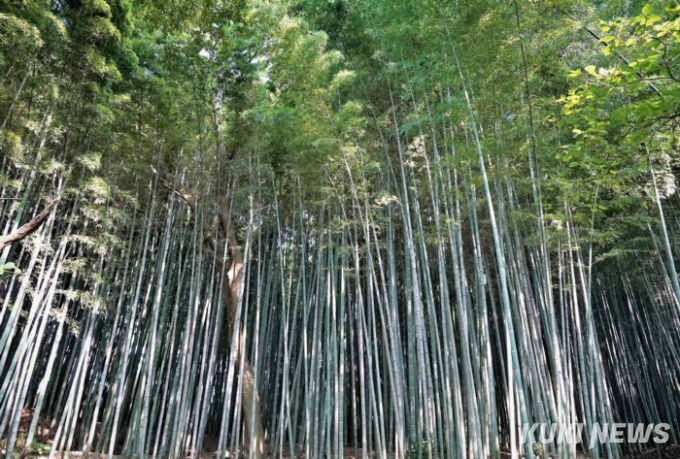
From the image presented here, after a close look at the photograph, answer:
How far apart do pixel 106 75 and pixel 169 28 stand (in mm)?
2009

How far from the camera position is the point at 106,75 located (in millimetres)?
4215

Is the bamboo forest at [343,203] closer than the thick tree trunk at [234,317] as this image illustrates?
Yes

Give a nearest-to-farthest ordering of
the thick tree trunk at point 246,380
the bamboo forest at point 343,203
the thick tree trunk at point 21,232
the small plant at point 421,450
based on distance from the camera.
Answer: the thick tree trunk at point 21,232 < the bamboo forest at point 343,203 < the small plant at point 421,450 < the thick tree trunk at point 246,380

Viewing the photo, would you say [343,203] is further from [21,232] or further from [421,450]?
[21,232]

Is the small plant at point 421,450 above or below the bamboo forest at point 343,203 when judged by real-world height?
below

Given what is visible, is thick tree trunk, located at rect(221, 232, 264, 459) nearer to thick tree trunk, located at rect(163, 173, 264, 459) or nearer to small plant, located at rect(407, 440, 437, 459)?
thick tree trunk, located at rect(163, 173, 264, 459)

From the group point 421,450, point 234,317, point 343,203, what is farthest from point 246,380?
point 343,203

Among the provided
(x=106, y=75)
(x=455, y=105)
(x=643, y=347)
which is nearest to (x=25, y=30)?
(x=106, y=75)

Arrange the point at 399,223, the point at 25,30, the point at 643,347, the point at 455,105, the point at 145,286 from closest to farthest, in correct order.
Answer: the point at 25,30
the point at 455,105
the point at 399,223
the point at 145,286
the point at 643,347

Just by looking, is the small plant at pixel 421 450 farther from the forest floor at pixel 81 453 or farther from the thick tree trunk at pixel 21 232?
the thick tree trunk at pixel 21 232

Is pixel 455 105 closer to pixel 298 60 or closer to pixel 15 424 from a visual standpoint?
pixel 298 60

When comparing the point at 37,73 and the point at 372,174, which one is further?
the point at 372,174

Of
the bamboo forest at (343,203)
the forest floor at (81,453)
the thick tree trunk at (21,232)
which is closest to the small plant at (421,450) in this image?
the bamboo forest at (343,203)

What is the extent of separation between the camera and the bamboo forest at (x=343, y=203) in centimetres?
327
